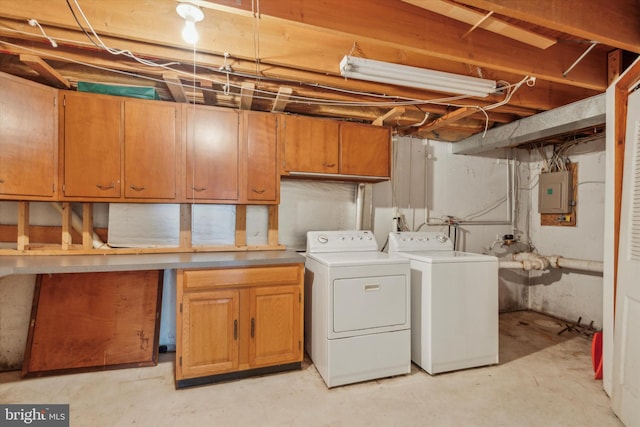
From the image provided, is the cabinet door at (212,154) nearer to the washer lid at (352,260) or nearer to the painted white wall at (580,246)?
the washer lid at (352,260)

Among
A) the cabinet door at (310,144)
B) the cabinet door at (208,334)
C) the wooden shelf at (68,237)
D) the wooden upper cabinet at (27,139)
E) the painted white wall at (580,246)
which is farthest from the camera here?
the painted white wall at (580,246)

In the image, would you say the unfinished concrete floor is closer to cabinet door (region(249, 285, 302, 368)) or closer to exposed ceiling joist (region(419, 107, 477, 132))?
cabinet door (region(249, 285, 302, 368))

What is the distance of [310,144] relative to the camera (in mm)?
2797

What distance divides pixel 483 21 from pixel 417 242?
1.88 m

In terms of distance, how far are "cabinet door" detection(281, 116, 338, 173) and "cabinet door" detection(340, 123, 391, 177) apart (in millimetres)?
91

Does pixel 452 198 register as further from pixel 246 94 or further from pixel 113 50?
pixel 113 50

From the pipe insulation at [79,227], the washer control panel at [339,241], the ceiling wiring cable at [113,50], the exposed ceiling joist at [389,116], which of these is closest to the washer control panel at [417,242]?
the washer control panel at [339,241]

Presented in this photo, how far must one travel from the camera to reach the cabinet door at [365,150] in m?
2.90

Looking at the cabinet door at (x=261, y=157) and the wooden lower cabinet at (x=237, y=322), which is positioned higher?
the cabinet door at (x=261, y=157)

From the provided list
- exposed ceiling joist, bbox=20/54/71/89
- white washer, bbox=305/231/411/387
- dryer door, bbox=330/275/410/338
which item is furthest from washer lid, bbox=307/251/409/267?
exposed ceiling joist, bbox=20/54/71/89

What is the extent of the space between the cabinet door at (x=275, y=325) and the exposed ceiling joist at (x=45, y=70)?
→ 6.60 ft

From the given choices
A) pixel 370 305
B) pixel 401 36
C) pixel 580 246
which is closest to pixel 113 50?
pixel 401 36

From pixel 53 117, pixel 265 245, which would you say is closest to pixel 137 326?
pixel 265 245

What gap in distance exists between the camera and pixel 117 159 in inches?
92.2
